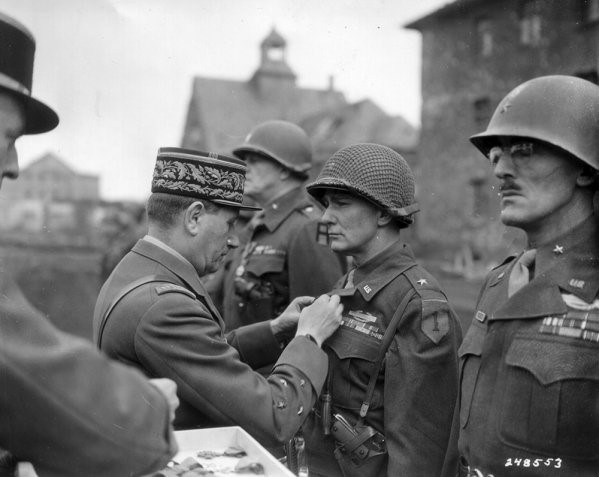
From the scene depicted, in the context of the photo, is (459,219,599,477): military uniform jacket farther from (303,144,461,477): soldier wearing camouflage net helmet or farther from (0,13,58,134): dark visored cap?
(0,13,58,134): dark visored cap

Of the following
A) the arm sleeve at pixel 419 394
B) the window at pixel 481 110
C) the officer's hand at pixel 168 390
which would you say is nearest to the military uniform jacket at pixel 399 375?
the arm sleeve at pixel 419 394

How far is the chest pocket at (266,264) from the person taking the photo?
194 inches

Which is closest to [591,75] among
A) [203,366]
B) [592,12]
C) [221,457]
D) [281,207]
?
[592,12]

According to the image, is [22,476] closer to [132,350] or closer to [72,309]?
[132,350]

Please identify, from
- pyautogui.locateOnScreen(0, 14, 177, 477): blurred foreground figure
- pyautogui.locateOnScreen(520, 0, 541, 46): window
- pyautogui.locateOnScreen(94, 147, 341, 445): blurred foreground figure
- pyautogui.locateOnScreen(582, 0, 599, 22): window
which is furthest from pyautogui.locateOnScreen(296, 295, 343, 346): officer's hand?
pyautogui.locateOnScreen(520, 0, 541, 46): window

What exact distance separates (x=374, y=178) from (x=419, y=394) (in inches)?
39.5

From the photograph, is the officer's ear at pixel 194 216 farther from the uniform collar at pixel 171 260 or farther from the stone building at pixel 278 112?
the stone building at pixel 278 112

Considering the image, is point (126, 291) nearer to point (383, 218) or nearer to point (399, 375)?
point (399, 375)

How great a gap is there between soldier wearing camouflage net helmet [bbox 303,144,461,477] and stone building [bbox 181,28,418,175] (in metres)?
33.0

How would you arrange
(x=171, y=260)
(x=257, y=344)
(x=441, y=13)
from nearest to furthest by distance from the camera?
1. (x=171, y=260)
2. (x=257, y=344)
3. (x=441, y=13)

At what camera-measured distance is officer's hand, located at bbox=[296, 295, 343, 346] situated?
2830 mm

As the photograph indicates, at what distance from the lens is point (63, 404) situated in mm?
1396

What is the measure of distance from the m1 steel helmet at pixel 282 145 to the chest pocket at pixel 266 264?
0.83m

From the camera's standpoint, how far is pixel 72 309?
11773 mm
